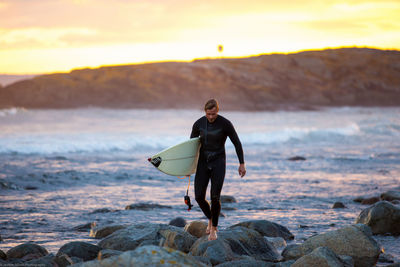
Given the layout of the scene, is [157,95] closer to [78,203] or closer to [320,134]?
[320,134]

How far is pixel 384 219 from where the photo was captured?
7.27m

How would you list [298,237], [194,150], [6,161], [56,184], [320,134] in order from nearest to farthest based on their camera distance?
[194,150] < [298,237] < [56,184] < [6,161] < [320,134]

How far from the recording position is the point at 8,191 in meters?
11.1

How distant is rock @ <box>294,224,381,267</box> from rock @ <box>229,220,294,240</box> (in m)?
1.10

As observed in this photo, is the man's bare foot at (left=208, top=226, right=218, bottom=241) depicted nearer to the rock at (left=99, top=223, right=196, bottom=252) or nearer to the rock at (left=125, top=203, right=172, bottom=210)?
the rock at (left=99, top=223, right=196, bottom=252)

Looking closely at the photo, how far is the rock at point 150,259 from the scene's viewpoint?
148 inches

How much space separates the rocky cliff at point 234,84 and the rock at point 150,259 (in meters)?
56.0

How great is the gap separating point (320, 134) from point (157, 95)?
129ft

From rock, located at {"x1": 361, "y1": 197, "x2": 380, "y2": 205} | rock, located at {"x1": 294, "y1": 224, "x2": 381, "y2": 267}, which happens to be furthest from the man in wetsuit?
rock, located at {"x1": 361, "y1": 197, "x2": 380, "y2": 205}

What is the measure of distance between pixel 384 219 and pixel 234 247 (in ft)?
9.09

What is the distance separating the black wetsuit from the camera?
625 centimetres

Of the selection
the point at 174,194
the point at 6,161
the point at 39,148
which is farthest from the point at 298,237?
the point at 39,148

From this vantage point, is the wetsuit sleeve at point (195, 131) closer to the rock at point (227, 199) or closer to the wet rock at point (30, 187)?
the rock at point (227, 199)

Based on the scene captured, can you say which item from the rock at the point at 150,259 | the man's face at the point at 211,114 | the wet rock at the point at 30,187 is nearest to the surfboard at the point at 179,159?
the man's face at the point at 211,114
